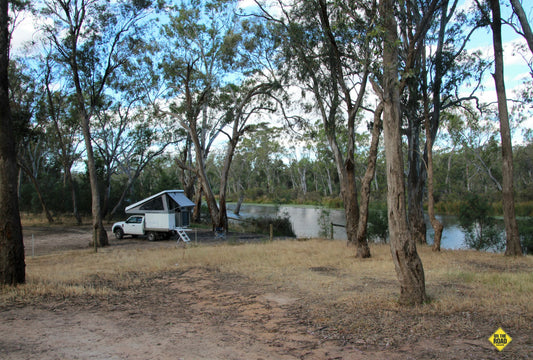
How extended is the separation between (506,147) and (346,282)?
7720mm

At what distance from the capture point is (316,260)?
11.9 metres

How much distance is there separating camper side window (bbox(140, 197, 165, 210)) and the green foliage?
15.4 m

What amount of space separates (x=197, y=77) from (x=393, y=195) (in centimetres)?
1918

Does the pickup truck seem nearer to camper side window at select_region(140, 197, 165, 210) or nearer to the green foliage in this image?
camper side window at select_region(140, 197, 165, 210)

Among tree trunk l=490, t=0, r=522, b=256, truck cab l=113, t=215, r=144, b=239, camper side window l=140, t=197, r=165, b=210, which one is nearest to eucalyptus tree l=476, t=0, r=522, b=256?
tree trunk l=490, t=0, r=522, b=256

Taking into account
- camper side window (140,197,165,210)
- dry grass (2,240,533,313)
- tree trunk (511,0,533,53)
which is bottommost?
dry grass (2,240,533,313)

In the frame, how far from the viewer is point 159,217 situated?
64.2 ft

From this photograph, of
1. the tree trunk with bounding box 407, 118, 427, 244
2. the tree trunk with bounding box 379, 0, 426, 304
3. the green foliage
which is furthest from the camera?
the green foliage

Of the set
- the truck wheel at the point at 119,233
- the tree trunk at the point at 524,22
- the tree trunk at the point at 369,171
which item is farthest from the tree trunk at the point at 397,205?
the truck wheel at the point at 119,233

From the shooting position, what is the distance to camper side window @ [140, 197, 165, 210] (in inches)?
774

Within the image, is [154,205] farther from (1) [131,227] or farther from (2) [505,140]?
(2) [505,140]

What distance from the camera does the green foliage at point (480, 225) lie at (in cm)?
1875

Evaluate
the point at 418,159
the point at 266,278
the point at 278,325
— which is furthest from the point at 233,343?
the point at 418,159

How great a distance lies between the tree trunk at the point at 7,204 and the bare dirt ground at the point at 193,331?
54.1 inches
